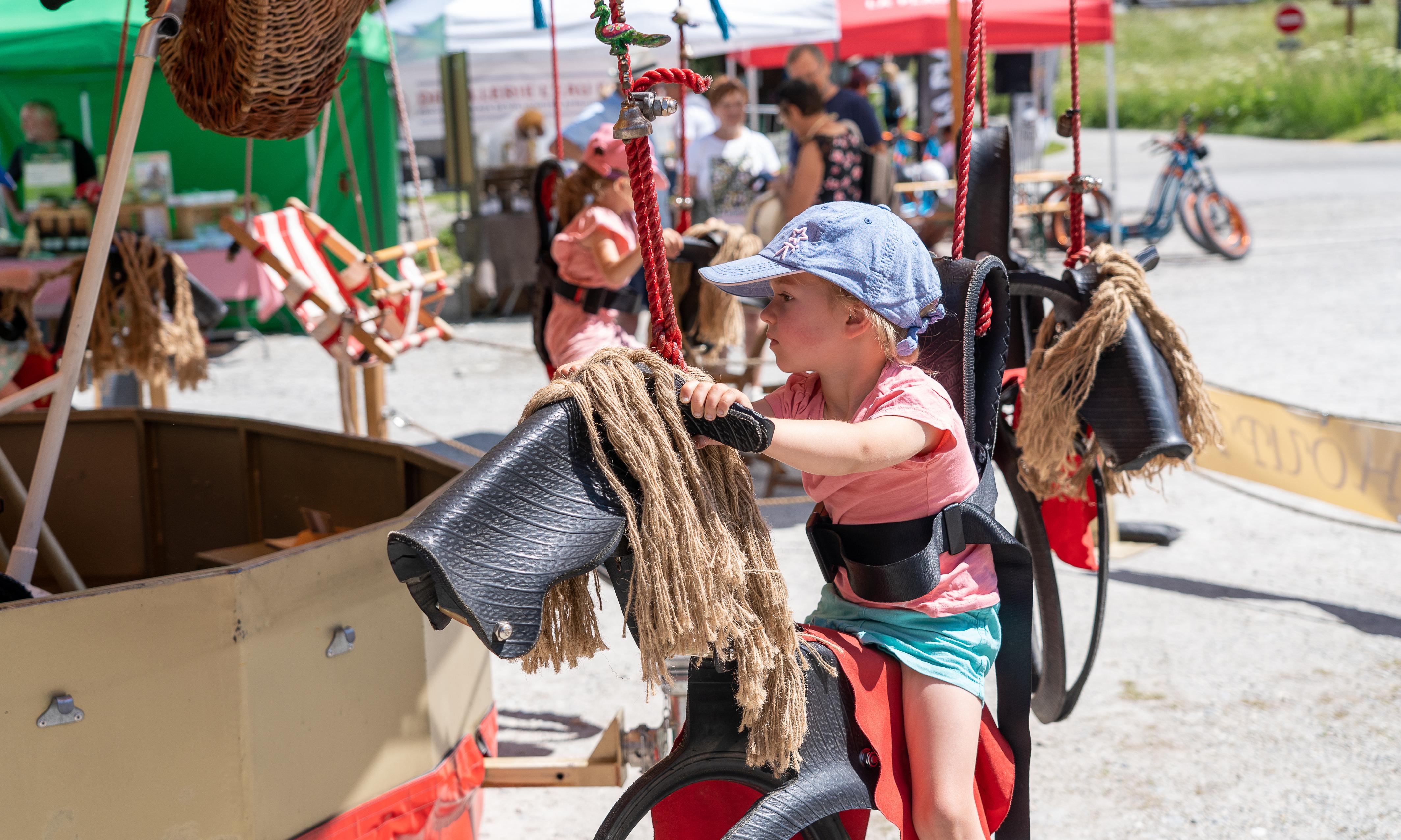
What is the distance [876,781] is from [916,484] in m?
0.42

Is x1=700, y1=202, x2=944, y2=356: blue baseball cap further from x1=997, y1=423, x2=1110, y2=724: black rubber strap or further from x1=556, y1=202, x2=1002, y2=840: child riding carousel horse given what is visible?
x1=997, y1=423, x2=1110, y2=724: black rubber strap

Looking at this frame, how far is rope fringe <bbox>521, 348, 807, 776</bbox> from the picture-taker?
4.68 feet

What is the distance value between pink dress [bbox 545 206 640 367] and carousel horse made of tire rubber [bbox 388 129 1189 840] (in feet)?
5.50

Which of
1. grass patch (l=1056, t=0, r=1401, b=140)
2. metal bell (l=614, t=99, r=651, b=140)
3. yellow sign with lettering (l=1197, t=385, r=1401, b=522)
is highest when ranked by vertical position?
grass patch (l=1056, t=0, r=1401, b=140)

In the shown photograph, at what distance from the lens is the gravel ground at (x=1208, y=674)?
114 inches

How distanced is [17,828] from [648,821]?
1252 millimetres

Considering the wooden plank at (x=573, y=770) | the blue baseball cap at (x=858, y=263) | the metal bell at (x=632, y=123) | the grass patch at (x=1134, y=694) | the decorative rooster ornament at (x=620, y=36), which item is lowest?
the grass patch at (x=1134, y=694)

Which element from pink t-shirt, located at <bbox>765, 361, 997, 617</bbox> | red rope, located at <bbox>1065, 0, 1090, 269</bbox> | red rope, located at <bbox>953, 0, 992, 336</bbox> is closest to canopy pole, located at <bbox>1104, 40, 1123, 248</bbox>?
red rope, located at <bbox>1065, 0, 1090, 269</bbox>

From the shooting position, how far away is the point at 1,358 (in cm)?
403

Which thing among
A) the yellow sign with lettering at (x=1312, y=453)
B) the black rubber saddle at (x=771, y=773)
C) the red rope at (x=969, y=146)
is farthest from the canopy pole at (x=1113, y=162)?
the black rubber saddle at (x=771, y=773)

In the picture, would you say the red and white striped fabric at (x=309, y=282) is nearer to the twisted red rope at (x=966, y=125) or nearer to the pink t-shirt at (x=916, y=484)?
the twisted red rope at (x=966, y=125)

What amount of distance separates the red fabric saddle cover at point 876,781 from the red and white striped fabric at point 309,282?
3.02 meters

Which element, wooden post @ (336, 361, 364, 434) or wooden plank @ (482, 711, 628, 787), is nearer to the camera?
wooden plank @ (482, 711, 628, 787)

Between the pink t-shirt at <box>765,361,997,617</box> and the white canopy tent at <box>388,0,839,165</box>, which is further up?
the white canopy tent at <box>388,0,839,165</box>
